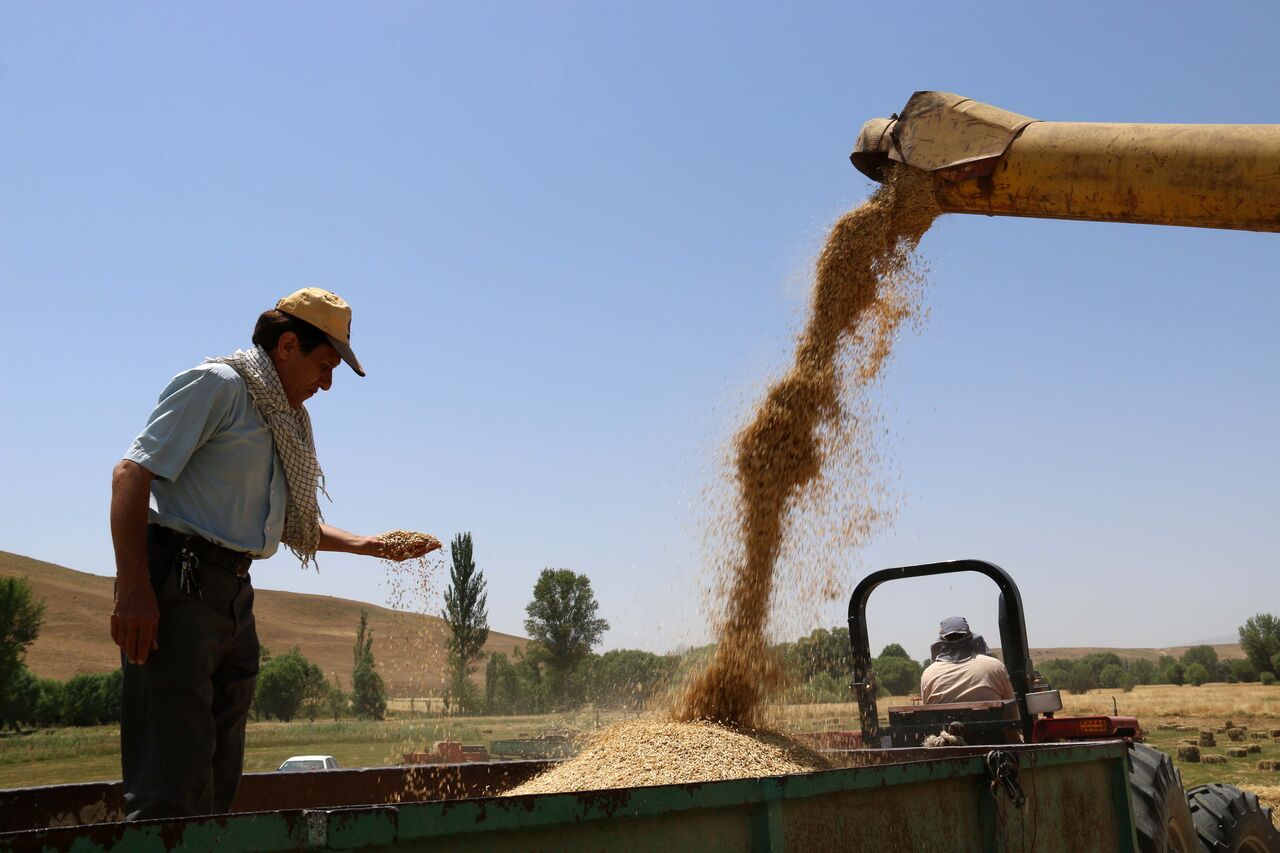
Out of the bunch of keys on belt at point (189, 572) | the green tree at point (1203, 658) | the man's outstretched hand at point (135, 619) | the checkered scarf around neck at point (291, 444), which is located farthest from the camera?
the green tree at point (1203, 658)

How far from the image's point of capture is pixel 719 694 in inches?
158

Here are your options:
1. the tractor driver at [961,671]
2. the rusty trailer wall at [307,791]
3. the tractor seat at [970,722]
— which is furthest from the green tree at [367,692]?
the rusty trailer wall at [307,791]

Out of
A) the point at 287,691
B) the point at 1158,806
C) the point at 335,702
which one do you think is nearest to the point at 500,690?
the point at 335,702

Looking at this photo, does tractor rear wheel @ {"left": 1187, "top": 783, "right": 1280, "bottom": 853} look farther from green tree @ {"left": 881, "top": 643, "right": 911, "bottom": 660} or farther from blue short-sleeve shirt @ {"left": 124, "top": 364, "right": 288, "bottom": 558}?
green tree @ {"left": 881, "top": 643, "right": 911, "bottom": 660}

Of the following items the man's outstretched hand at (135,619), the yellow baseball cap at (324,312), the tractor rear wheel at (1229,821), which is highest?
the yellow baseball cap at (324,312)

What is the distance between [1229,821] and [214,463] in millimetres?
4556

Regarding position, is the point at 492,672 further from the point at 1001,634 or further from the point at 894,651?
the point at 1001,634

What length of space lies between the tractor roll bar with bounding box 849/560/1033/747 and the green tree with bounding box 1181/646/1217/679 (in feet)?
241

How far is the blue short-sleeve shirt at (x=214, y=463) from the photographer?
240cm

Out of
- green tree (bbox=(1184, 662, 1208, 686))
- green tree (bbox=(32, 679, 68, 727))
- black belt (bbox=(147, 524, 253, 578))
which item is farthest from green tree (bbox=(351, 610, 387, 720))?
black belt (bbox=(147, 524, 253, 578))

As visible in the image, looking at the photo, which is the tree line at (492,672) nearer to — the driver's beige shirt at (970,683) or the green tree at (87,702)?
the green tree at (87,702)

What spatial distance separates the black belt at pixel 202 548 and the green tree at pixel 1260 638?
70.9m

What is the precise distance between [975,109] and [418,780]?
3.17m

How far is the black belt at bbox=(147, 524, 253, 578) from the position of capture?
241cm
